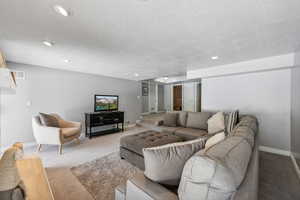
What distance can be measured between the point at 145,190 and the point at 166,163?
230 millimetres

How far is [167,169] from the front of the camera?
925 mm

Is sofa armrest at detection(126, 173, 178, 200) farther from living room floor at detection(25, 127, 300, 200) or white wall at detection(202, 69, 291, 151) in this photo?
white wall at detection(202, 69, 291, 151)

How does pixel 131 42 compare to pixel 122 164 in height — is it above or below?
above

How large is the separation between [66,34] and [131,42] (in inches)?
37.1

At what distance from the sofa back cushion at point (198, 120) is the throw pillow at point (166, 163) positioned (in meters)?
2.45

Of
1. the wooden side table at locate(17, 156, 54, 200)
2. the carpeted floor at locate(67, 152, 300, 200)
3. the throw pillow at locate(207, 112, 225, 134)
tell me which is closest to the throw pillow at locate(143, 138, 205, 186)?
the wooden side table at locate(17, 156, 54, 200)

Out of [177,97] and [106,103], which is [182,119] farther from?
[177,97]

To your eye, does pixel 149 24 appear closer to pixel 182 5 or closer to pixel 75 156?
pixel 182 5

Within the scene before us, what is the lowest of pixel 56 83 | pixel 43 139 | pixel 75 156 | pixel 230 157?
pixel 75 156

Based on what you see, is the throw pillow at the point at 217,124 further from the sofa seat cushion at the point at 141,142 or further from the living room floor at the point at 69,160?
the living room floor at the point at 69,160

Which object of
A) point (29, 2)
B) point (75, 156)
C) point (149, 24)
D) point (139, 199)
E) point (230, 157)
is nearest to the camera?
point (230, 157)

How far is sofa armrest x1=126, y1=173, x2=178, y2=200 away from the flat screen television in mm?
3916

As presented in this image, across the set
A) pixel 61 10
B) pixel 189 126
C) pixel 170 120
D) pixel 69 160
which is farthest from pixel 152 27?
pixel 69 160

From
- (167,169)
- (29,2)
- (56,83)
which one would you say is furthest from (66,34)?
(56,83)
